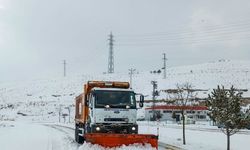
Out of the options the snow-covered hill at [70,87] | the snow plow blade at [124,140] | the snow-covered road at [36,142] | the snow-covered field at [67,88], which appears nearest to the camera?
the snow plow blade at [124,140]

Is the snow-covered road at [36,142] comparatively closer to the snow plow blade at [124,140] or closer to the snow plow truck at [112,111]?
the snow plow truck at [112,111]

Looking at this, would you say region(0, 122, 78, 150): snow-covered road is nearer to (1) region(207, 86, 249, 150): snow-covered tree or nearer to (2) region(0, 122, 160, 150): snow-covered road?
(2) region(0, 122, 160, 150): snow-covered road

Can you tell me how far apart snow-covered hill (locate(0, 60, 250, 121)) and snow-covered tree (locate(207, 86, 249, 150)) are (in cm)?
10438

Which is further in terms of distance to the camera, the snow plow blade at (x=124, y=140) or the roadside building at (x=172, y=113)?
the roadside building at (x=172, y=113)

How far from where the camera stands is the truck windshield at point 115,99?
78.8ft

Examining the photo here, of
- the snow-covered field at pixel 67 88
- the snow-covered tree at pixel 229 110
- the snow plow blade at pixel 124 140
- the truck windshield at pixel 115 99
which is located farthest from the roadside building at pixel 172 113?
the snow plow blade at pixel 124 140

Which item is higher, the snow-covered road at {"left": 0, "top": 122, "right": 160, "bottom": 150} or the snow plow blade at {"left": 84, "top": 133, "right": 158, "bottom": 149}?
the snow plow blade at {"left": 84, "top": 133, "right": 158, "bottom": 149}

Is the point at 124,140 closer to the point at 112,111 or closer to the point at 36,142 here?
the point at 112,111

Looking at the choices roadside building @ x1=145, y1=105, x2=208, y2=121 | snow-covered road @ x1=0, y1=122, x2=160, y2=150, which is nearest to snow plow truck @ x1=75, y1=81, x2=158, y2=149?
snow-covered road @ x1=0, y1=122, x2=160, y2=150

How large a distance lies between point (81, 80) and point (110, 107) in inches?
6472

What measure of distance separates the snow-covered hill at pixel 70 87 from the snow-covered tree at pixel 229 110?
104377mm

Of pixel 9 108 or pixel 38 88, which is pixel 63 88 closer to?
pixel 38 88

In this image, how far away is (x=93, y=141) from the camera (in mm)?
20953

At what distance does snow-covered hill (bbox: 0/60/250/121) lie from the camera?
436ft
